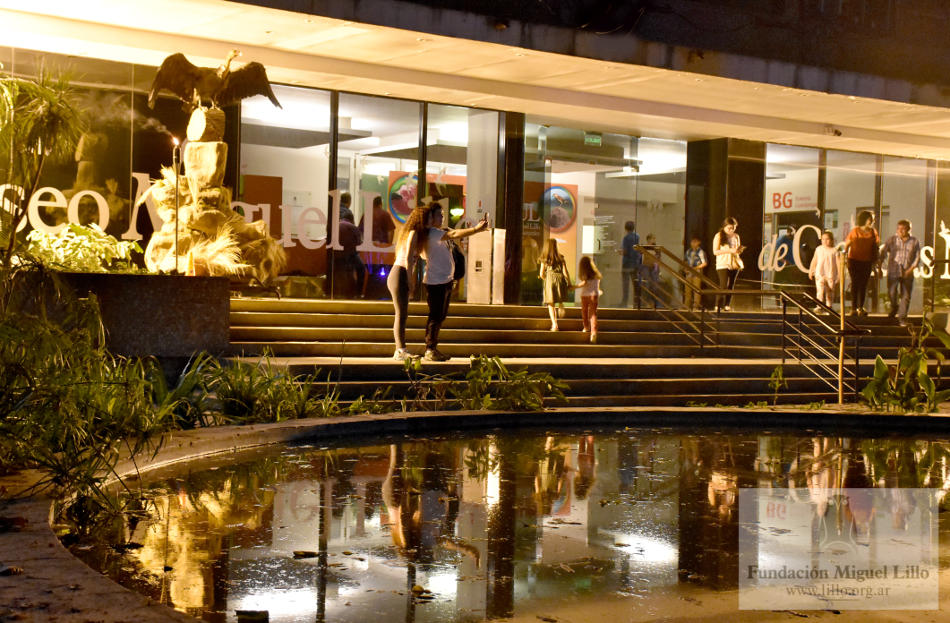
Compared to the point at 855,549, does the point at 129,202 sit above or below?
above

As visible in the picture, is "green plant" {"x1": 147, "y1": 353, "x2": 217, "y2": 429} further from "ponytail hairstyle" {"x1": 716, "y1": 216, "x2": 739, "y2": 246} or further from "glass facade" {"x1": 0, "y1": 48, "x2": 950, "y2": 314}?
"ponytail hairstyle" {"x1": 716, "y1": 216, "x2": 739, "y2": 246}

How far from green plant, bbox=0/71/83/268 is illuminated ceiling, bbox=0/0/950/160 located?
15.8ft

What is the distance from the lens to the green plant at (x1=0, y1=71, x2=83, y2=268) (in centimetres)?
877

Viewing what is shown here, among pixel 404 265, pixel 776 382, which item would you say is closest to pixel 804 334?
pixel 776 382

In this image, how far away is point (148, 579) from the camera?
5227 mm

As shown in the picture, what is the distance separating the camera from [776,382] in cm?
1437

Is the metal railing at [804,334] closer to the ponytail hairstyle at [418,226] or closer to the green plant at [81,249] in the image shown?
the ponytail hairstyle at [418,226]

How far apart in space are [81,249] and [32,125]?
13.3ft

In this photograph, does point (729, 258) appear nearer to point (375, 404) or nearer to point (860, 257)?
point (860, 257)

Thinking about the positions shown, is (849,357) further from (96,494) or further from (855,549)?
(96,494)

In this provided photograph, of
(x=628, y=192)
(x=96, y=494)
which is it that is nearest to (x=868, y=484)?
(x=96, y=494)

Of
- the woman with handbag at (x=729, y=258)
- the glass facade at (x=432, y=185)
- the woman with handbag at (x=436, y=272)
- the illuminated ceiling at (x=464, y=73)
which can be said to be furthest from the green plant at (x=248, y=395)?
the woman with handbag at (x=729, y=258)

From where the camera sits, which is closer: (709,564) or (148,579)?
(148,579)

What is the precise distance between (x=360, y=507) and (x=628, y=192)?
17.3 metres
